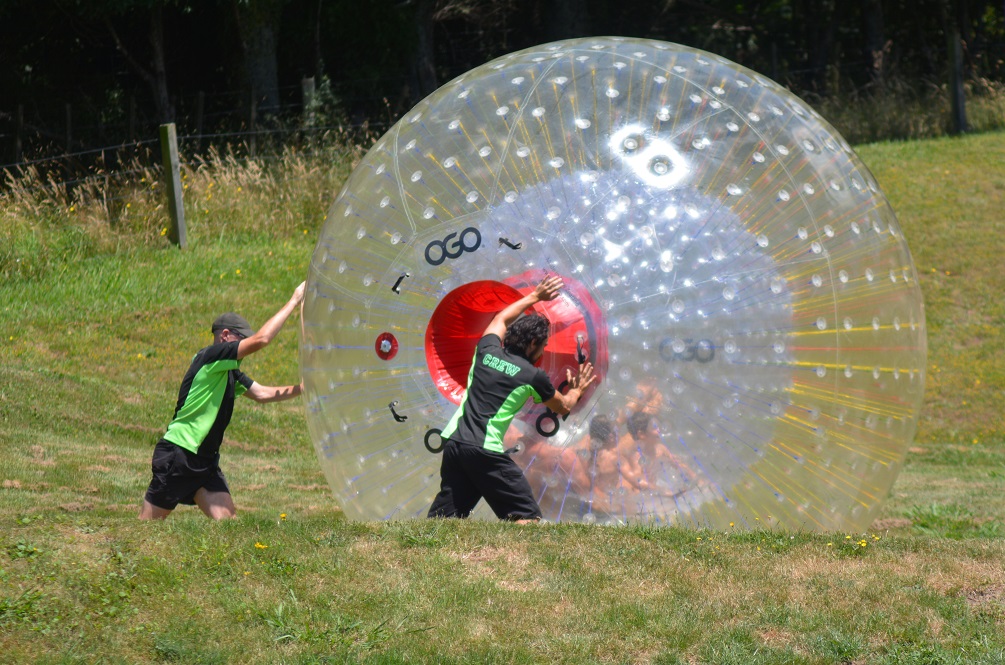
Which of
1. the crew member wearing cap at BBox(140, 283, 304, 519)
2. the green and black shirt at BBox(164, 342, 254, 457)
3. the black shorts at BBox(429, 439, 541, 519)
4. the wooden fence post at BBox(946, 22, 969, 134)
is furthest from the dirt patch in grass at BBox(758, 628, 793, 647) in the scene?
the wooden fence post at BBox(946, 22, 969, 134)

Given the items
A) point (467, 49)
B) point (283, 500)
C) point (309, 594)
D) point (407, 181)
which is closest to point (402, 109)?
point (467, 49)

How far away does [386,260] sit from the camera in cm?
682

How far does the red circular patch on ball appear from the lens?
6.75m

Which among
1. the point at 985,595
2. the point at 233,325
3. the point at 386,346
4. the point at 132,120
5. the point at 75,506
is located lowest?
the point at 985,595

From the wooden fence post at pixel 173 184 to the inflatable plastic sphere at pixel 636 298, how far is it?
892cm

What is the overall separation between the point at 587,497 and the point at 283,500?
349cm

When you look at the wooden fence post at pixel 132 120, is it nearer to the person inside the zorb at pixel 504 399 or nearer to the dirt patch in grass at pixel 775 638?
the person inside the zorb at pixel 504 399

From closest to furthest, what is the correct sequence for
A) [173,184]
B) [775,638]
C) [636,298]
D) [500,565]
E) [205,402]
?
[775,638], [500,565], [636,298], [205,402], [173,184]

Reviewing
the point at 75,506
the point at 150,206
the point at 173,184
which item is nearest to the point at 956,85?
the point at 173,184

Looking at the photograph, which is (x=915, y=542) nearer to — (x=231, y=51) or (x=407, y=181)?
(x=407, y=181)

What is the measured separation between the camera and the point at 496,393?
21.0 ft

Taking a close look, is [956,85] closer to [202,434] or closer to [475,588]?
[202,434]

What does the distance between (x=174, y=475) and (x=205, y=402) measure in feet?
1.48

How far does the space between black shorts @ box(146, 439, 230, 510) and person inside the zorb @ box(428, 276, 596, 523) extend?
1711mm
